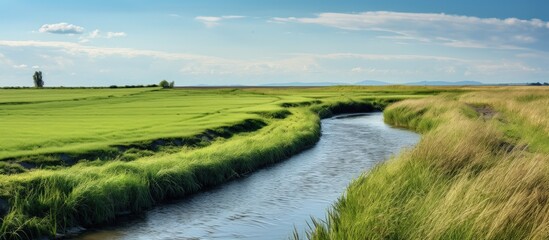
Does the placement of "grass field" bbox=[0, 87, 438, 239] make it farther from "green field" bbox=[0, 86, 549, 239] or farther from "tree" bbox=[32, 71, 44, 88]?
"tree" bbox=[32, 71, 44, 88]

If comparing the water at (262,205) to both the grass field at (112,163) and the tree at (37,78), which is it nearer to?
the grass field at (112,163)

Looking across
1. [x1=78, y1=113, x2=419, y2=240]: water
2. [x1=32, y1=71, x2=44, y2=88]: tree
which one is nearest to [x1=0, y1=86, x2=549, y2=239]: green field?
[x1=78, y1=113, x2=419, y2=240]: water

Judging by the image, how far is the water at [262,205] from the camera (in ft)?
49.3

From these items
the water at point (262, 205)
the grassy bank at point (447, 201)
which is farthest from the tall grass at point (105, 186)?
the grassy bank at point (447, 201)

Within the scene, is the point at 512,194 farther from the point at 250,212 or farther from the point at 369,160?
the point at 369,160

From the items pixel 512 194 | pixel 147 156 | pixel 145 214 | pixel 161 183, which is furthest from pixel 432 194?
pixel 147 156

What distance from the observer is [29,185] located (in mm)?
15453

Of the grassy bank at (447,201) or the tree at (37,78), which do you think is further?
the tree at (37,78)

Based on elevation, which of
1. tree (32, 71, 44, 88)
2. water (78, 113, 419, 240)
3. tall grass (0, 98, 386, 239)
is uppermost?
tree (32, 71, 44, 88)

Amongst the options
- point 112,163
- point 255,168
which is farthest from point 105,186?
point 255,168

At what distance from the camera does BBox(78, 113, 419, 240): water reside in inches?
591

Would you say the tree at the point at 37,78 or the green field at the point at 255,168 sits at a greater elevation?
the tree at the point at 37,78

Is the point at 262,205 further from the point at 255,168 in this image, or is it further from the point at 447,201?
the point at 447,201

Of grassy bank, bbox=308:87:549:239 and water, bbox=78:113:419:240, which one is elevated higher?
grassy bank, bbox=308:87:549:239
